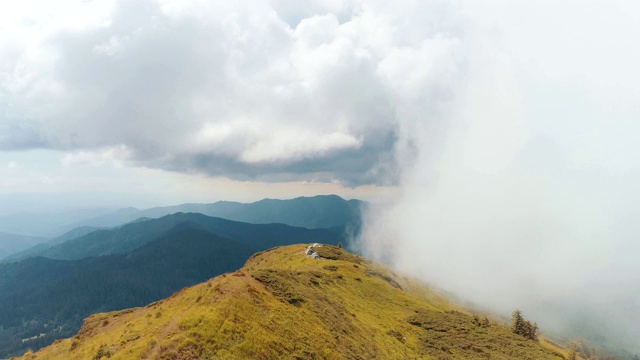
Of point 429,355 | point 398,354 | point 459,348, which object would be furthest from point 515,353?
point 398,354

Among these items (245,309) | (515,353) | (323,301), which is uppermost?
(245,309)

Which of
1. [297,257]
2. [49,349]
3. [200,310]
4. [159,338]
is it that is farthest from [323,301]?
[297,257]

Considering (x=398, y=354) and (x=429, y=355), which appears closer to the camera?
(x=398, y=354)

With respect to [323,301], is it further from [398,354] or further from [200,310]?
[200,310]

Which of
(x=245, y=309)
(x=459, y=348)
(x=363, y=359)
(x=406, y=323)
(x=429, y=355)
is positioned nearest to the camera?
(x=245, y=309)

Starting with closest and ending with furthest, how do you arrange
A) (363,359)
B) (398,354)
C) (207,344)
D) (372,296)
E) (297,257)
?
1. (207,344)
2. (363,359)
3. (398,354)
4. (372,296)
5. (297,257)

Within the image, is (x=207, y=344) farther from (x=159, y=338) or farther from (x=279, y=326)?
(x=279, y=326)

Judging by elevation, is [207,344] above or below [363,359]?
above
